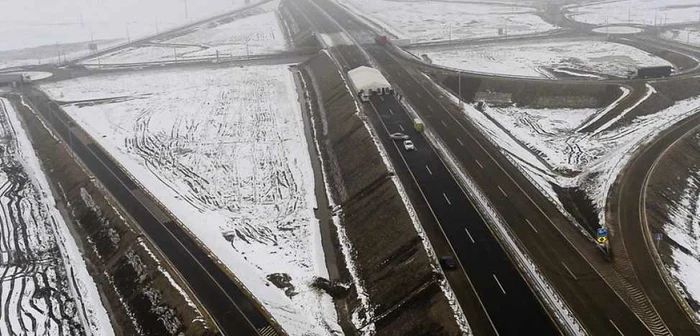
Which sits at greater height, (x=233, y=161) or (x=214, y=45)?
(x=214, y=45)

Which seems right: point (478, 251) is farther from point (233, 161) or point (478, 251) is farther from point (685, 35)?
point (685, 35)

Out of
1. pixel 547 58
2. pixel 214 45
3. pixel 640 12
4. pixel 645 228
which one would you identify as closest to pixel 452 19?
pixel 640 12

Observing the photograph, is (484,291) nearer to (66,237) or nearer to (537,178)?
(537,178)

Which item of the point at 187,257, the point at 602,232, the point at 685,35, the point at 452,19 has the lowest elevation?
the point at 187,257

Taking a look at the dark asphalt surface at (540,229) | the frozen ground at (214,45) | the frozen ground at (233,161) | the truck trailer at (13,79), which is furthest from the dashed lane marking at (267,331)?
the frozen ground at (214,45)

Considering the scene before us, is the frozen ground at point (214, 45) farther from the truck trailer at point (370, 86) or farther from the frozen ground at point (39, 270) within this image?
Result: the frozen ground at point (39, 270)

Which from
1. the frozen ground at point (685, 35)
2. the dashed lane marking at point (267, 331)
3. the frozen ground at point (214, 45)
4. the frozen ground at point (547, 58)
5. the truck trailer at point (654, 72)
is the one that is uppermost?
the frozen ground at point (214, 45)
